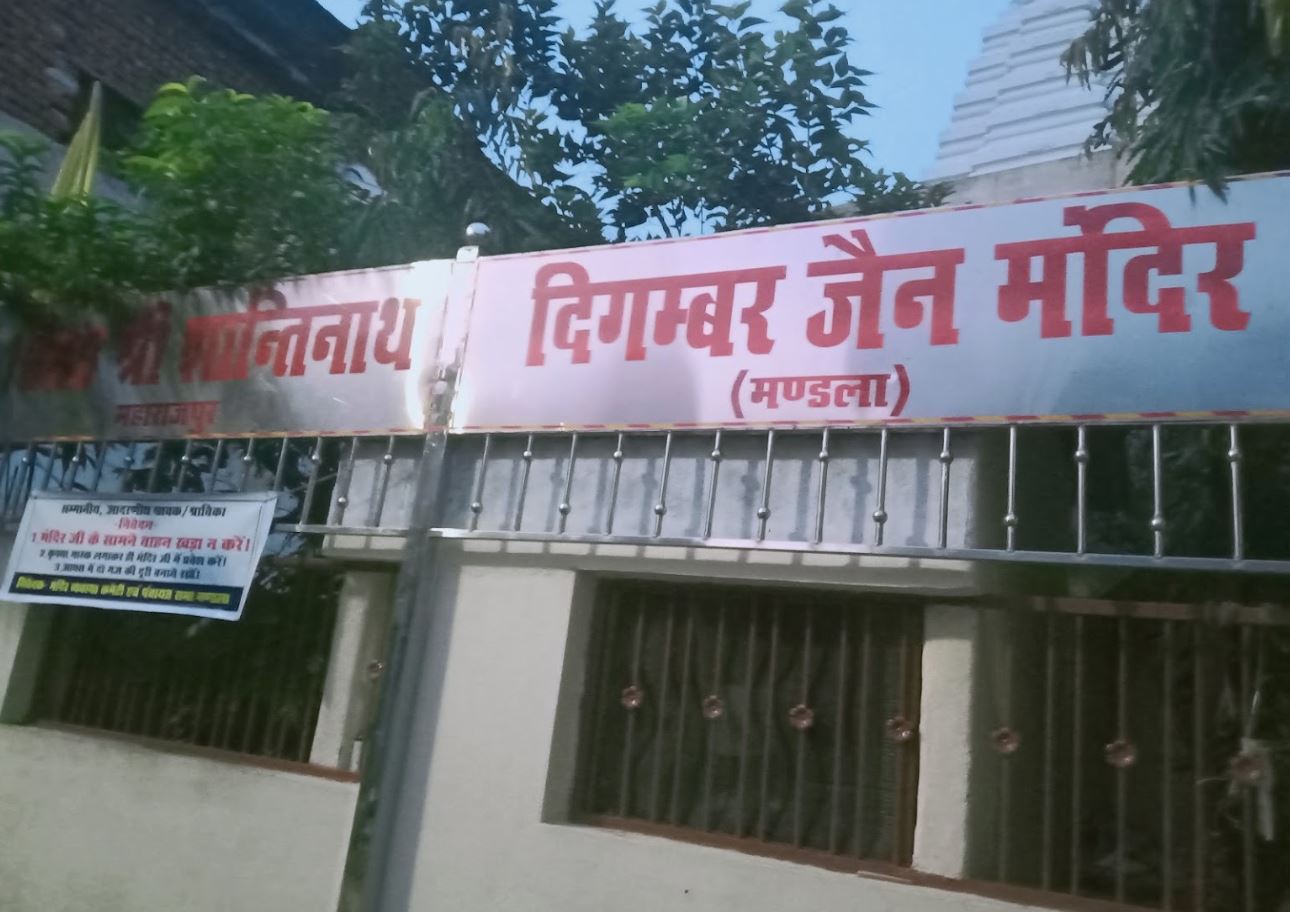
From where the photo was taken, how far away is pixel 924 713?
2.89 metres

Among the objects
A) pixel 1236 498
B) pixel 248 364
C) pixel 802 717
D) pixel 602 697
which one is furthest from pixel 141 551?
pixel 1236 498

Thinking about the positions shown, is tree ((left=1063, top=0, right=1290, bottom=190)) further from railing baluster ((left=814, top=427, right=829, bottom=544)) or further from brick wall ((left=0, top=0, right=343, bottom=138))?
brick wall ((left=0, top=0, right=343, bottom=138))

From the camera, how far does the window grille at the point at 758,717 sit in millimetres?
2955

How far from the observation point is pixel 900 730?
293cm

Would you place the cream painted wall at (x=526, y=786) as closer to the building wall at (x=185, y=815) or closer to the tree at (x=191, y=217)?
the building wall at (x=185, y=815)

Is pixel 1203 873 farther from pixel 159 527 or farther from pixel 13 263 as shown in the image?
pixel 13 263

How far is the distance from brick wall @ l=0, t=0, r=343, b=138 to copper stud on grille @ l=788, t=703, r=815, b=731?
623cm

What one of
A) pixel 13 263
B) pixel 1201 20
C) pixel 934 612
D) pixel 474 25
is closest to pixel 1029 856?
pixel 934 612

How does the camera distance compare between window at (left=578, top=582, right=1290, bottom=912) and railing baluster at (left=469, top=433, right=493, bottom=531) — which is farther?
railing baluster at (left=469, top=433, right=493, bottom=531)

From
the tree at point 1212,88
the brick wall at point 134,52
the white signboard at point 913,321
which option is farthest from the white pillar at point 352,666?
the brick wall at point 134,52

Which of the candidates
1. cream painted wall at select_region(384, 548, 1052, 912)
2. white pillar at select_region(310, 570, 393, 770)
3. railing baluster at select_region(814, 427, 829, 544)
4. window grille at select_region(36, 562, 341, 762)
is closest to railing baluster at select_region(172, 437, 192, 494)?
window grille at select_region(36, 562, 341, 762)

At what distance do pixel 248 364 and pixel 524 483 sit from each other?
1515 millimetres

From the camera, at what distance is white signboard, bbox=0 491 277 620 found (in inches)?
151

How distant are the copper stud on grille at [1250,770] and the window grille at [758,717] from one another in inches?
31.8
